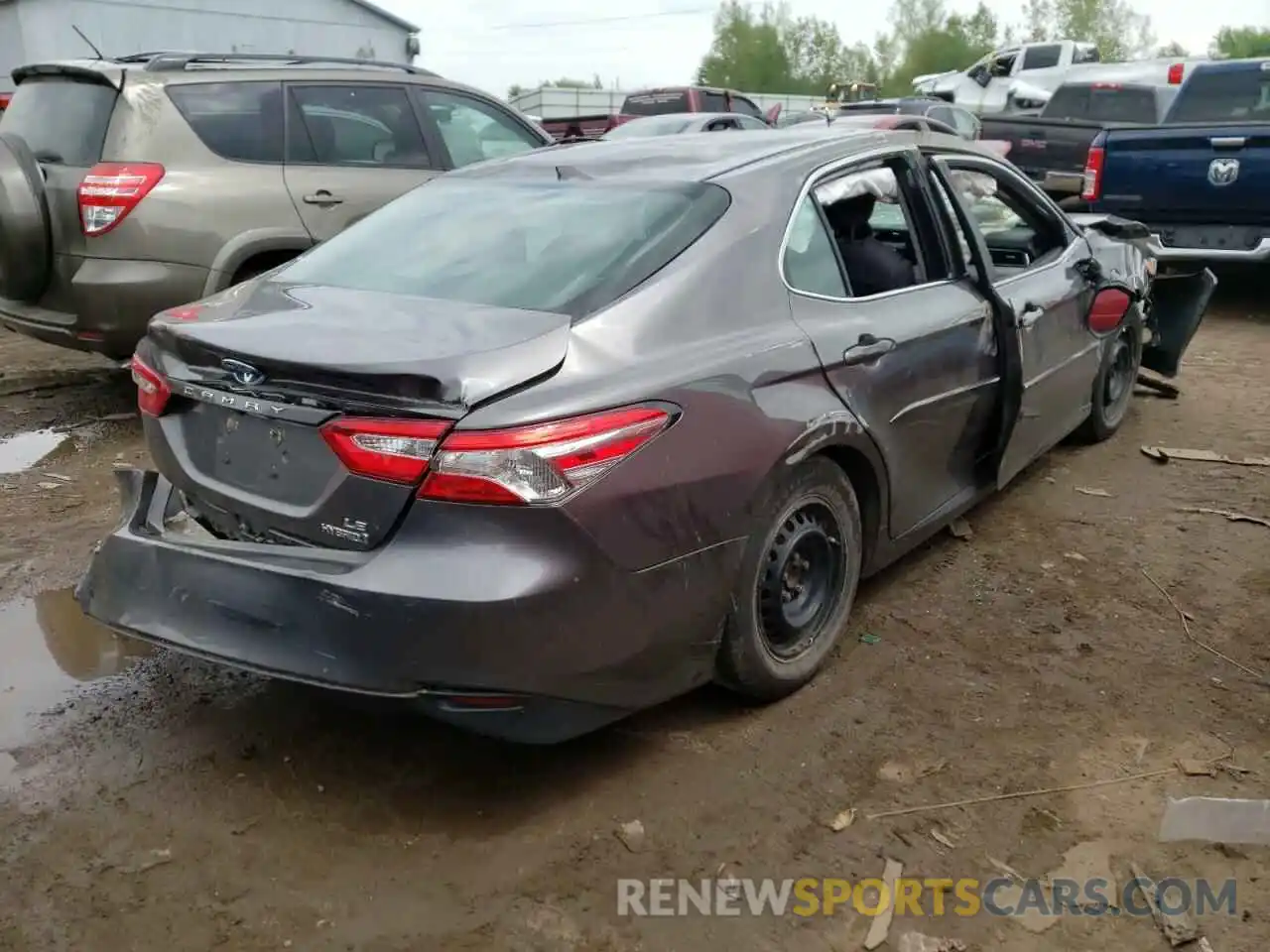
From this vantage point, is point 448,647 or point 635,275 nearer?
point 448,647

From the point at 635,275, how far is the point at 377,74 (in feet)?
14.4

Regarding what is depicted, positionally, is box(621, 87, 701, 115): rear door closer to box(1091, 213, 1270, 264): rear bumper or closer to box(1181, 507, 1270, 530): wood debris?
box(1091, 213, 1270, 264): rear bumper

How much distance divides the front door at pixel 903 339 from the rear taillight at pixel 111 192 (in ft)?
11.5

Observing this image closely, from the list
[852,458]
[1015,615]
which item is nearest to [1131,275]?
[1015,615]

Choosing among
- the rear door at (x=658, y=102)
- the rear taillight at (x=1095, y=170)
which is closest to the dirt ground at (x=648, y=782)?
the rear taillight at (x=1095, y=170)

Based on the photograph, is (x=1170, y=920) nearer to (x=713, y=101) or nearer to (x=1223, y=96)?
(x=1223, y=96)

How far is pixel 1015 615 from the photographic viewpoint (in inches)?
152

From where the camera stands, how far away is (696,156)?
3527mm

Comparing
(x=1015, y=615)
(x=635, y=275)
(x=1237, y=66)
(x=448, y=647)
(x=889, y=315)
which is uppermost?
(x=1237, y=66)

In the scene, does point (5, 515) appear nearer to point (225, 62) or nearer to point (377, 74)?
point (225, 62)

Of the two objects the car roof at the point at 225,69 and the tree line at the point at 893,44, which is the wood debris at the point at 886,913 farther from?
the tree line at the point at 893,44

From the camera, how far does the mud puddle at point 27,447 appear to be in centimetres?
543

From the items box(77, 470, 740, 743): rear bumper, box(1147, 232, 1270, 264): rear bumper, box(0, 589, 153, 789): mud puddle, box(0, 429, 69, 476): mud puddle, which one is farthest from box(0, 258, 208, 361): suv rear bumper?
box(1147, 232, 1270, 264): rear bumper

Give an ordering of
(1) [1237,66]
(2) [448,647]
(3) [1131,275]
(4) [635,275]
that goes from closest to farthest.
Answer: (2) [448,647] → (4) [635,275] → (3) [1131,275] → (1) [1237,66]
